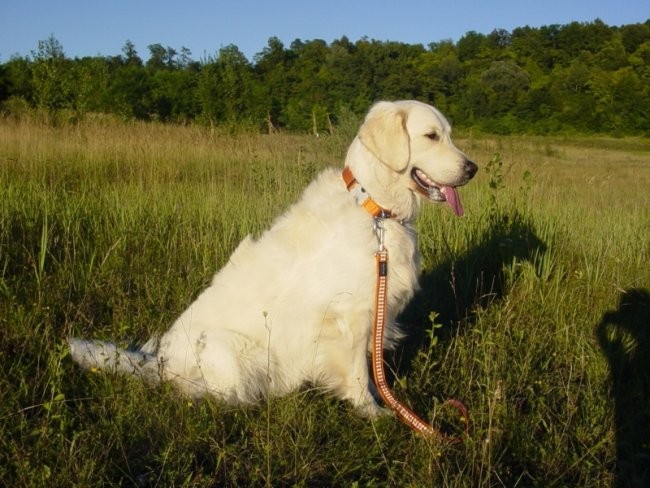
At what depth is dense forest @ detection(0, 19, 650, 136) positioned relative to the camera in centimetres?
1455

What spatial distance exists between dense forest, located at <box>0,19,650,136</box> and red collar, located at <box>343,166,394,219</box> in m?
5.32

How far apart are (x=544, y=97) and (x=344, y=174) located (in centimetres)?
5072

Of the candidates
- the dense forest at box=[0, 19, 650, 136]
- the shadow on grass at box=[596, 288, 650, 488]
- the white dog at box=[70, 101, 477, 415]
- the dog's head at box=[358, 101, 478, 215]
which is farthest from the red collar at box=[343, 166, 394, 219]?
the dense forest at box=[0, 19, 650, 136]

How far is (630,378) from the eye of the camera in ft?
11.4

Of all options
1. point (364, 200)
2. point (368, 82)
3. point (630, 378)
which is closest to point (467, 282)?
point (630, 378)

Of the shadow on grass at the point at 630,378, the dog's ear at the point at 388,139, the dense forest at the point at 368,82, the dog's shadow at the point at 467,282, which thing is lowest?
the shadow on grass at the point at 630,378

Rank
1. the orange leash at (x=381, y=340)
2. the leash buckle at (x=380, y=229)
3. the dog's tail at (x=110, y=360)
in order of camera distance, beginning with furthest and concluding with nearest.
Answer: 1. the leash buckle at (x=380, y=229)
2. the orange leash at (x=381, y=340)
3. the dog's tail at (x=110, y=360)

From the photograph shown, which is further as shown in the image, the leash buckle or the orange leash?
the leash buckle

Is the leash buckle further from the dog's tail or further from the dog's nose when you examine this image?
the dog's tail

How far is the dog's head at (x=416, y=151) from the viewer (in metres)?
3.06

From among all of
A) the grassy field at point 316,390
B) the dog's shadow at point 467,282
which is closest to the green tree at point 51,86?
the grassy field at point 316,390

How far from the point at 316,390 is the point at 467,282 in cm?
191

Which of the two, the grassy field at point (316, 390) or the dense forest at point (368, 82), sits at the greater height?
the dense forest at point (368, 82)

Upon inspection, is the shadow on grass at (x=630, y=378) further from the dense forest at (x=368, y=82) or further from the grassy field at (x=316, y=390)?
the dense forest at (x=368, y=82)
